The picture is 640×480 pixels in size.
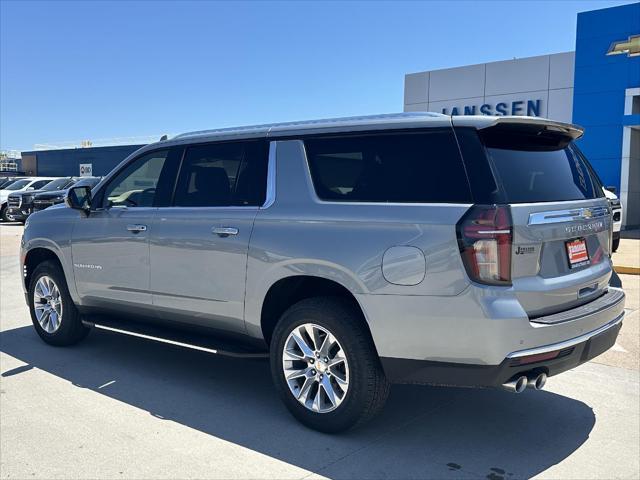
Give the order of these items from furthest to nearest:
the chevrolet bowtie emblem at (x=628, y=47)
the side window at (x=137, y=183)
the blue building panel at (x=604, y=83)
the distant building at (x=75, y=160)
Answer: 1. the distant building at (x=75, y=160)
2. the blue building panel at (x=604, y=83)
3. the chevrolet bowtie emblem at (x=628, y=47)
4. the side window at (x=137, y=183)

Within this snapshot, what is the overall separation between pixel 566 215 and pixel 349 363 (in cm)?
156

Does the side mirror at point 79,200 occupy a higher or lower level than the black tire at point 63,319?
higher

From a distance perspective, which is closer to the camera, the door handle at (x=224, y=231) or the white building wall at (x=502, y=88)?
the door handle at (x=224, y=231)

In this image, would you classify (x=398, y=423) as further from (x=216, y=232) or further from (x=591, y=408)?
(x=216, y=232)

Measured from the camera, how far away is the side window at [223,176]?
177 inches

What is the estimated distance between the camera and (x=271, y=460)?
3.65 m

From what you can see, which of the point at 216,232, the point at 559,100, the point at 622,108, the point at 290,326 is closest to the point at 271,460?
the point at 290,326

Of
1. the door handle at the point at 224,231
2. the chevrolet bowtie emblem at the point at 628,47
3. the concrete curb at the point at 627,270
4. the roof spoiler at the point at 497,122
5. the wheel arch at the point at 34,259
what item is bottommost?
the concrete curb at the point at 627,270

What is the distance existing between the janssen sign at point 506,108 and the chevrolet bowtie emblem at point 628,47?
3305 mm

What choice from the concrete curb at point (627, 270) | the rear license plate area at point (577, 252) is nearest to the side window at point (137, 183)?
the rear license plate area at point (577, 252)

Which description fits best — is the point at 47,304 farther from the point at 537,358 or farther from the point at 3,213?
the point at 3,213

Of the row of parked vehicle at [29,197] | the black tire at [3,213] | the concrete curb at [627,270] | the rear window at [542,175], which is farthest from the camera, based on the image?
the black tire at [3,213]

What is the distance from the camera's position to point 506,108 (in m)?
24.6

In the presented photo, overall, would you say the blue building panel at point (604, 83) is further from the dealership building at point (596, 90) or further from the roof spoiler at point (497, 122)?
the roof spoiler at point (497, 122)
